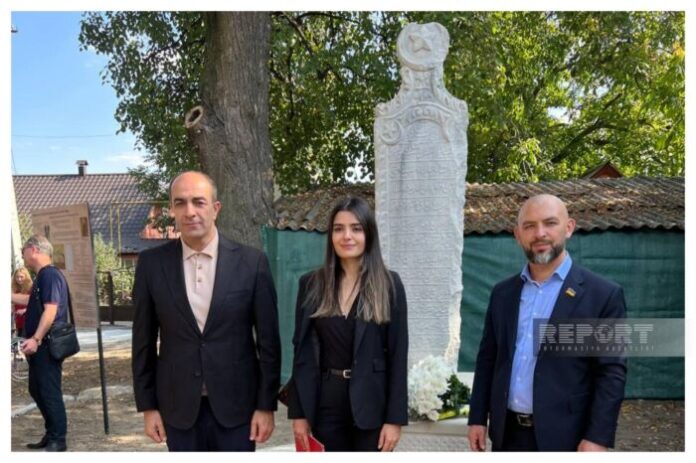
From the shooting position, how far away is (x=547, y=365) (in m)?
3.01

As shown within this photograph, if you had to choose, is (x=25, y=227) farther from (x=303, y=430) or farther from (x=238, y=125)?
(x=303, y=430)

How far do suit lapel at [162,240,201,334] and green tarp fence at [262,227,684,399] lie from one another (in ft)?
18.0

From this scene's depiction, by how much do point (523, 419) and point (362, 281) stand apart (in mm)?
915

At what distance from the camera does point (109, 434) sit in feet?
23.5

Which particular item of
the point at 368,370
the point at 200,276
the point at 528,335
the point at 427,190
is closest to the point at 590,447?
the point at 528,335

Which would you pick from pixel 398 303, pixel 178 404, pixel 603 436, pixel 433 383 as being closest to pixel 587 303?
pixel 603 436

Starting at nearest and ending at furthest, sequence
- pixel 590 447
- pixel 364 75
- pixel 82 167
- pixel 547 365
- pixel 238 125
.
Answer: pixel 590 447
pixel 547 365
pixel 238 125
pixel 364 75
pixel 82 167

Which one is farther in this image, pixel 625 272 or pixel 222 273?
pixel 625 272

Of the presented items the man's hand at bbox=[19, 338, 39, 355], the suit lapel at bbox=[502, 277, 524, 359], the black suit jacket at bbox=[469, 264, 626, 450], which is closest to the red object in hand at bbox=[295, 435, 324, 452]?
the black suit jacket at bbox=[469, 264, 626, 450]

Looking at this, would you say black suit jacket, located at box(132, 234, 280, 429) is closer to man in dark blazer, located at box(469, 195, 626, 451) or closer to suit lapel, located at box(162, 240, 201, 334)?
suit lapel, located at box(162, 240, 201, 334)

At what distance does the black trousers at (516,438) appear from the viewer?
9.94 feet

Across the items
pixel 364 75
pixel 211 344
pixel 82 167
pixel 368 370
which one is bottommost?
pixel 368 370

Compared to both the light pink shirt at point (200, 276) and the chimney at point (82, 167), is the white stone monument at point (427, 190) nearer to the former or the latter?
the light pink shirt at point (200, 276)

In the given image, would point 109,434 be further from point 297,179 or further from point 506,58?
point 506,58
